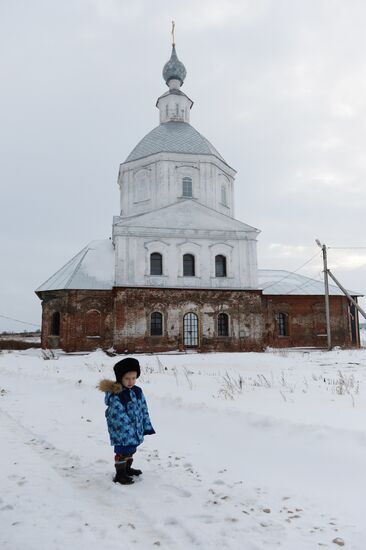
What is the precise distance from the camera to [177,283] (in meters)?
24.5

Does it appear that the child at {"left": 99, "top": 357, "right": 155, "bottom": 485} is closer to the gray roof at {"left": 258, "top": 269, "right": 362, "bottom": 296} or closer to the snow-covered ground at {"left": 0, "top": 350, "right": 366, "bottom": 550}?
the snow-covered ground at {"left": 0, "top": 350, "right": 366, "bottom": 550}

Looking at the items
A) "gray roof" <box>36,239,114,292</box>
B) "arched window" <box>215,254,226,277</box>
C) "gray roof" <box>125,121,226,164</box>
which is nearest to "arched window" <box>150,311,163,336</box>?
"gray roof" <box>36,239,114,292</box>

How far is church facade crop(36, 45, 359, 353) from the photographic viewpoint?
2386 cm

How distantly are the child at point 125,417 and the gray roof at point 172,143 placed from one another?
24.7m

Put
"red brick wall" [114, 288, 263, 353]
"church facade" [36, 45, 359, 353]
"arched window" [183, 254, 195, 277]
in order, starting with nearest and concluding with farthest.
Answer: "red brick wall" [114, 288, 263, 353] → "church facade" [36, 45, 359, 353] → "arched window" [183, 254, 195, 277]

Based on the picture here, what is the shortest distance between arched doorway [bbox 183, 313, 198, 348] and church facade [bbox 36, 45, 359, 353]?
55mm

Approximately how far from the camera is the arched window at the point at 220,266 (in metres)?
25.5

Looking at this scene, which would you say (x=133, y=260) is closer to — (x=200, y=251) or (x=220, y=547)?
(x=200, y=251)

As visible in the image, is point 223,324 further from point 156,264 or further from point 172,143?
point 172,143

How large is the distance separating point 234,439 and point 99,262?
72.4 feet

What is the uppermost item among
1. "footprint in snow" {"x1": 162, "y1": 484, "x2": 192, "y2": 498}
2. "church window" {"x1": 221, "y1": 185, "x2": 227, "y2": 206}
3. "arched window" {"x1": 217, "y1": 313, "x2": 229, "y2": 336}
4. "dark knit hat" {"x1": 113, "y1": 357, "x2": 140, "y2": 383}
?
"church window" {"x1": 221, "y1": 185, "x2": 227, "y2": 206}

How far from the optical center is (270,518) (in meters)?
3.41

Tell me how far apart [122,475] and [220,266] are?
21565 mm

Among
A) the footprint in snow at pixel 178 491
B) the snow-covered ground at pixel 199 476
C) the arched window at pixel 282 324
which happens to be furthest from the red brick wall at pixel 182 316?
the footprint in snow at pixel 178 491
